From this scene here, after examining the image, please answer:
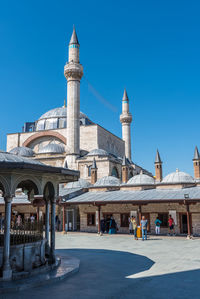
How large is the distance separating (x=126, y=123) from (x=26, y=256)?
35334 millimetres

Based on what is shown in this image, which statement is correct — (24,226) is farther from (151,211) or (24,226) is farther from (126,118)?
(126,118)

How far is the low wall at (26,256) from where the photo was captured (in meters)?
6.28

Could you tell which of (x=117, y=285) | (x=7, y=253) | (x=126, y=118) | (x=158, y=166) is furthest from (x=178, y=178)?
(x=126, y=118)

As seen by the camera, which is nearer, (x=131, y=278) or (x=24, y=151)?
(x=131, y=278)

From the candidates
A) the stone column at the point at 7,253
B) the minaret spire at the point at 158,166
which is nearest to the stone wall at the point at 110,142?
the minaret spire at the point at 158,166

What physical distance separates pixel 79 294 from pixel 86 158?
975 inches

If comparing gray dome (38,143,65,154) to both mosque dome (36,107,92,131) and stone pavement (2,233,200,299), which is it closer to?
mosque dome (36,107,92,131)

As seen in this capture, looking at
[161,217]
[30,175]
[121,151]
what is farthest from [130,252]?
[121,151]

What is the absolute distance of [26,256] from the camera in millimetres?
6508

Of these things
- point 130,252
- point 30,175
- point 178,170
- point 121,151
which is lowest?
point 130,252

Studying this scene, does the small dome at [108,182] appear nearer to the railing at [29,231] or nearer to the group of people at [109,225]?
the group of people at [109,225]

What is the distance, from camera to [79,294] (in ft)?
16.8

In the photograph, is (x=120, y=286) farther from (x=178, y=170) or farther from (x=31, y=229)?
(x=178, y=170)

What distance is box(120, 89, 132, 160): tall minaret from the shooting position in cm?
4044
